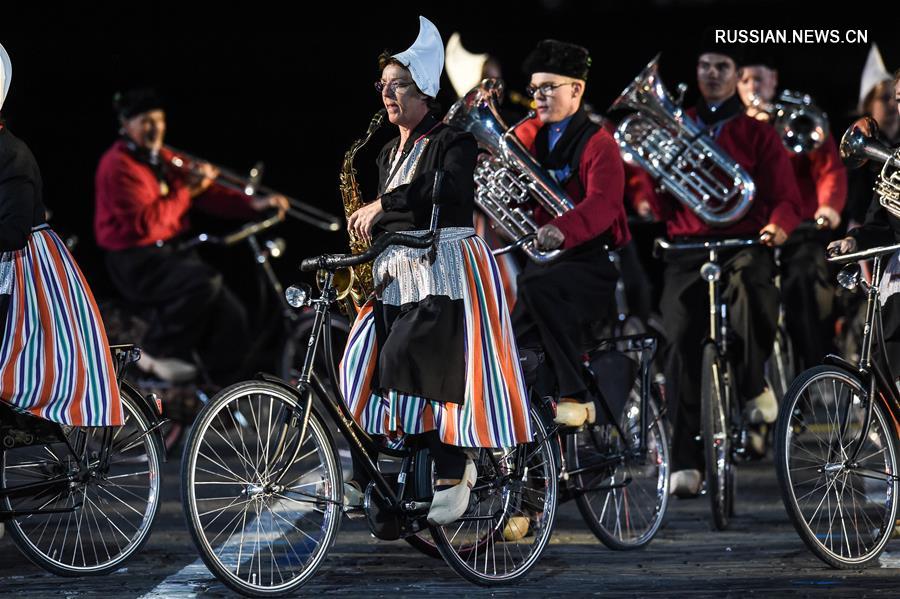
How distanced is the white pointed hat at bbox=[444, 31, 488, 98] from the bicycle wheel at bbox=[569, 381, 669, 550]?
8.30ft

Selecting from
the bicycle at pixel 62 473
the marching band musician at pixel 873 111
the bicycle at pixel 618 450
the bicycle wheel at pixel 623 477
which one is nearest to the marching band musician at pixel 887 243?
the bicycle at pixel 618 450

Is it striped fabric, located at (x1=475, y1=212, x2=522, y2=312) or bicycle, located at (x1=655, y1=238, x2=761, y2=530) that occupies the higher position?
striped fabric, located at (x1=475, y1=212, x2=522, y2=312)

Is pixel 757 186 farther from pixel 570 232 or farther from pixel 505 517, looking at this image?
pixel 505 517

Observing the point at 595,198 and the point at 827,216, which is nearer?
the point at 595,198

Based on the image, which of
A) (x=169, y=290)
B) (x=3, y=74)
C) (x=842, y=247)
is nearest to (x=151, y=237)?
(x=169, y=290)

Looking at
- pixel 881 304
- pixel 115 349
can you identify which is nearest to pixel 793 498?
pixel 881 304

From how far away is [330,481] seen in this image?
6.35 meters

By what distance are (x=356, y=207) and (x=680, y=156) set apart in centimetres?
269

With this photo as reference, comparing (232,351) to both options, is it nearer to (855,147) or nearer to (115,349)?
(115,349)

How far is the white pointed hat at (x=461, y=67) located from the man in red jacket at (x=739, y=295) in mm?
1554

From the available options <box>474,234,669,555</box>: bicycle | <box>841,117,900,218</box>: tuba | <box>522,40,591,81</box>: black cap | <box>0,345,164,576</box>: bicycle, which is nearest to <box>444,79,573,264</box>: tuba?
<box>522,40,591,81</box>: black cap

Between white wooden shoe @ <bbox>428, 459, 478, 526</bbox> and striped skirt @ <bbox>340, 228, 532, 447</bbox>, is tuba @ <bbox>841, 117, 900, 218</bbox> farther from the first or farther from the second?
white wooden shoe @ <bbox>428, 459, 478, 526</bbox>

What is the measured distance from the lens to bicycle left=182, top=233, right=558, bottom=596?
6148mm

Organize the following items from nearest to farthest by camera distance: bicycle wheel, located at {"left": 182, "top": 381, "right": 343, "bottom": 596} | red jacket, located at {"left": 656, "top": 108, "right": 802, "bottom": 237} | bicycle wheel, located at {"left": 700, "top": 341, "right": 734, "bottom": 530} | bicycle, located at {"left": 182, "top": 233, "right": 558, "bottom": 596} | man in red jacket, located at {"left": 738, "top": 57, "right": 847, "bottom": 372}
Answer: bicycle wheel, located at {"left": 182, "top": 381, "right": 343, "bottom": 596} < bicycle, located at {"left": 182, "top": 233, "right": 558, "bottom": 596} < bicycle wheel, located at {"left": 700, "top": 341, "right": 734, "bottom": 530} < red jacket, located at {"left": 656, "top": 108, "right": 802, "bottom": 237} < man in red jacket, located at {"left": 738, "top": 57, "right": 847, "bottom": 372}
